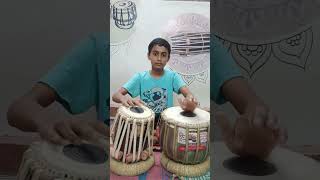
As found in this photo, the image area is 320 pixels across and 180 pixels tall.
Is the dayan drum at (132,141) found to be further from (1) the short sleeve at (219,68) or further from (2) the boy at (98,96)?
(1) the short sleeve at (219,68)

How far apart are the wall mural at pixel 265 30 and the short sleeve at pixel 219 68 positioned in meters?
0.02

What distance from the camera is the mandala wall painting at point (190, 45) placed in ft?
5.47

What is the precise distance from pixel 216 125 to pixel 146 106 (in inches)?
10.3

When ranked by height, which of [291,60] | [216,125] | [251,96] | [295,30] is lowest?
[216,125]

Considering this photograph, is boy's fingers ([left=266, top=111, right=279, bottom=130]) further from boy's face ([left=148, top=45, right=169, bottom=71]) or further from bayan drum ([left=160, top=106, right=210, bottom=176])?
boy's face ([left=148, top=45, right=169, bottom=71])

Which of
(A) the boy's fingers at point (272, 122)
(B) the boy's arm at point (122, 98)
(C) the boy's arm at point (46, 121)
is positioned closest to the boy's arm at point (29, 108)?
(C) the boy's arm at point (46, 121)

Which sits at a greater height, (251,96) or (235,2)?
(235,2)

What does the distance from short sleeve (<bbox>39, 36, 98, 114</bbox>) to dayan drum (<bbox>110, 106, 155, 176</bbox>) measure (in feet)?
0.42

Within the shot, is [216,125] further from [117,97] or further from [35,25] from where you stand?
[35,25]

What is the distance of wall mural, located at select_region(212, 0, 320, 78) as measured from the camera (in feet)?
5.43

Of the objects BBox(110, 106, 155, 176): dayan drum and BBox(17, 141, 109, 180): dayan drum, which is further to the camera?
BBox(110, 106, 155, 176): dayan drum

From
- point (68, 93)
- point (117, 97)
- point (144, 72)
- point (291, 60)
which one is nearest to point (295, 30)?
point (291, 60)

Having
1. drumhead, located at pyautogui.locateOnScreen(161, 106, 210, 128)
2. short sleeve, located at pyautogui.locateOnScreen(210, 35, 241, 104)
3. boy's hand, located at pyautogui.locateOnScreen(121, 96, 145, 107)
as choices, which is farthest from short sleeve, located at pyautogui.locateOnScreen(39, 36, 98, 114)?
short sleeve, located at pyautogui.locateOnScreen(210, 35, 241, 104)

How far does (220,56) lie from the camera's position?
5.49ft
